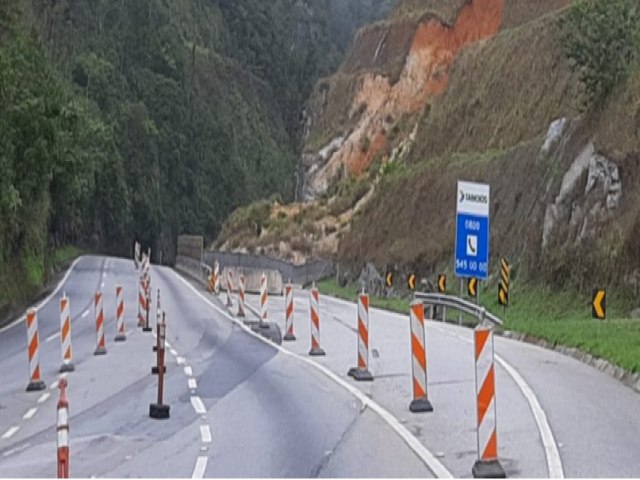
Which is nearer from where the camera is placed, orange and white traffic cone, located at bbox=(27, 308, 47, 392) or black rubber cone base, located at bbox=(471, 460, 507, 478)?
black rubber cone base, located at bbox=(471, 460, 507, 478)

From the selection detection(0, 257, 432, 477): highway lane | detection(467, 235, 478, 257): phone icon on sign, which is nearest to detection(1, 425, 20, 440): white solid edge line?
detection(0, 257, 432, 477): highway lane

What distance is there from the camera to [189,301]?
42219 mm

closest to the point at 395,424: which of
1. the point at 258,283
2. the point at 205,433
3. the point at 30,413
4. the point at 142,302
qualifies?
the point at 205,433

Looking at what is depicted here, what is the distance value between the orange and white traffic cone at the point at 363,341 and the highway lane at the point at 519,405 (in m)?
0.31

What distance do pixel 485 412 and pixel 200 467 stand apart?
300 cm

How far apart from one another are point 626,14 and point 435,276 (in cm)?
1313

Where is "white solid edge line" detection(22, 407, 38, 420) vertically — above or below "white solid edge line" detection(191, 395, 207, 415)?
below

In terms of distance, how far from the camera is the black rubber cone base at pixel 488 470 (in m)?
10.6

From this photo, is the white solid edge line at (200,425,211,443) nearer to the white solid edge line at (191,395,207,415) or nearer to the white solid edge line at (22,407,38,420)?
the white solid edge line at (191,395,207,415)

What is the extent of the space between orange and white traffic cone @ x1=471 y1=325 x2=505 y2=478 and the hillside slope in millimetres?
19987

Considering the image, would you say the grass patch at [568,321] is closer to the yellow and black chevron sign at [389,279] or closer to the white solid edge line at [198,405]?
the yellow and black chevron sign at [389,279]

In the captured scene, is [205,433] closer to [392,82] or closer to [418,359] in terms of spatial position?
[418,359]

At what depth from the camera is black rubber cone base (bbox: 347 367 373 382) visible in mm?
18297

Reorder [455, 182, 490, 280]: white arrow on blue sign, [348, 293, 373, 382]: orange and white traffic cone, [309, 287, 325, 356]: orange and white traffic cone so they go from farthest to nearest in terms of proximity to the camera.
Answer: [455, 182, 490, 280]: white arrow on blue sign, [309, 287, 325, 356]: orange and white traffic cone, [348, 293, 373, 382]: orange and white traffic cone
